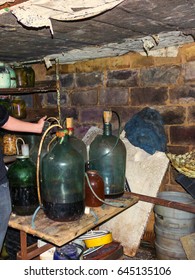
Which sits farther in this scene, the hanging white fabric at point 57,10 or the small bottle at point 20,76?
the small bottle at point 20,76

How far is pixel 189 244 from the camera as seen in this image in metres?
2.46

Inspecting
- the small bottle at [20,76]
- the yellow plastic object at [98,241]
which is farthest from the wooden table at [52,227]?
the small bottle at [20,76]

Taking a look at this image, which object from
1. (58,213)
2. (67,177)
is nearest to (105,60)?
(67,177)

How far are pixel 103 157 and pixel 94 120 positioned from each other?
111 centimetres

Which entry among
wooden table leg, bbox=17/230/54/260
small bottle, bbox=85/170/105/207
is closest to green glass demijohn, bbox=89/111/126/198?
small bottle, bbox=85/170/105/207

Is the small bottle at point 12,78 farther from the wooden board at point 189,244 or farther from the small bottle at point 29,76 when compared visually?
the wooden board at point 189,244

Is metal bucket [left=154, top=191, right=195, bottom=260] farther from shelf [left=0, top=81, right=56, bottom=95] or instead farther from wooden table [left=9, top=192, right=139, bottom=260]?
shelf [left=0, top=81, right=56, bottom=95]

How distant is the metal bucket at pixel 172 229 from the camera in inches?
103

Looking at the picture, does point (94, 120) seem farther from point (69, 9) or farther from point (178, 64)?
point (69, 9)

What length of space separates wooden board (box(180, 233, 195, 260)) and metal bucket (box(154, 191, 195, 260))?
12 cm

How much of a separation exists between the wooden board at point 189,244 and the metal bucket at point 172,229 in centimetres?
12

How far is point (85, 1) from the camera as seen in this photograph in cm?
137

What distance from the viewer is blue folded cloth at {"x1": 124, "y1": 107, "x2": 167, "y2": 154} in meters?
2.83

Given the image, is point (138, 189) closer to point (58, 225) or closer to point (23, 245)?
point (58, 225)
